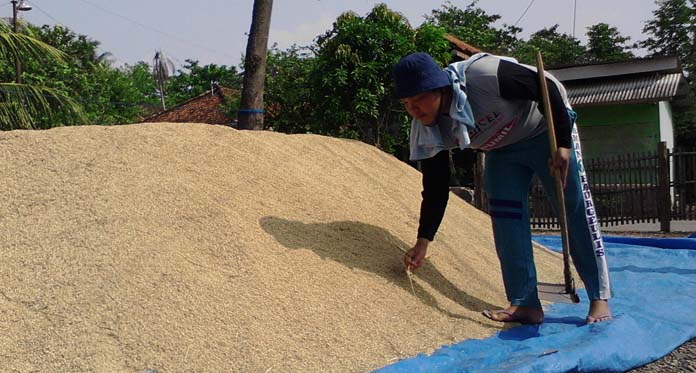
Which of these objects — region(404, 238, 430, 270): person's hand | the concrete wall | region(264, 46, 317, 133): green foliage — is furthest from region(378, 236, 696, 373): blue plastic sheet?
the concrete wall

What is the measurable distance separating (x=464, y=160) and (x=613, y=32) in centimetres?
1633

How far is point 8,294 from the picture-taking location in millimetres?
2029

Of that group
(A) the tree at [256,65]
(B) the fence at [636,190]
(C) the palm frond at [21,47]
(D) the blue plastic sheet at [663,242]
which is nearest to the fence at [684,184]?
(B) the fence at [636,190]

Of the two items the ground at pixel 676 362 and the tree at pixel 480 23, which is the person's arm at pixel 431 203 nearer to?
the ground at pixel 676 362

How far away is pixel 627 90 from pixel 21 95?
9.64 meters

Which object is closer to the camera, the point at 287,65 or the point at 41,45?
the point at 41,45

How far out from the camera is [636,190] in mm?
8609

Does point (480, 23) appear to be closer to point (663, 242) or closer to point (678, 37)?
point (678, 37)

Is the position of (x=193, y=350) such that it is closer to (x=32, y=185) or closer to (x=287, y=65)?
(x=32, y=185)

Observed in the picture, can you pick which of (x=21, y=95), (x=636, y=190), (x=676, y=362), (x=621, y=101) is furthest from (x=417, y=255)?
(x=621, y=101)

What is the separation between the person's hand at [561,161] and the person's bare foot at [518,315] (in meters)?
0.57

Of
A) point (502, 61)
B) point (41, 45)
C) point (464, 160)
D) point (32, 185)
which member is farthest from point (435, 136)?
point (464, 160)

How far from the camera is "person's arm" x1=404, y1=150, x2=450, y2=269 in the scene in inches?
106

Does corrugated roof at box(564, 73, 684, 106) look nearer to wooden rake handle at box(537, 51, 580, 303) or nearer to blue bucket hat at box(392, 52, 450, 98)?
wooden rake handle at box(537, 51, 580, 303)
